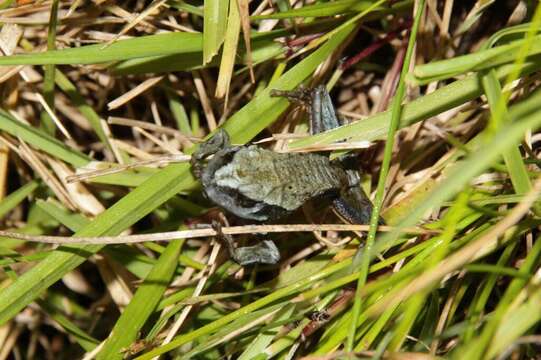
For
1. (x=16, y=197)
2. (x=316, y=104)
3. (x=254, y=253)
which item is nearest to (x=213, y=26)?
(x=316, y=104)

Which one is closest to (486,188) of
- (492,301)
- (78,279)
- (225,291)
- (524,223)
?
(524,223)

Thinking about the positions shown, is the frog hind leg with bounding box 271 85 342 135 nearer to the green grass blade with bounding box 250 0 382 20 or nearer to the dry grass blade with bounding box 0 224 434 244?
the green grass blade with bounding box 250 0 382 20

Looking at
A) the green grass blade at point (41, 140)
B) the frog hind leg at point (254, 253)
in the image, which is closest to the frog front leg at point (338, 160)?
the frog hind leg at point (254, 253)

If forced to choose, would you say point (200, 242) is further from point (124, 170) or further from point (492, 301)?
point (492, 301)

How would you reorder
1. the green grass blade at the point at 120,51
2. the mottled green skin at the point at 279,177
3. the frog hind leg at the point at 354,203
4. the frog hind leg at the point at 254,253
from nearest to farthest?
1. the green grass blade at the point at 120,51
2. the mottled green skin at the point at 279,177
3. the frog hind leg at the point at 254,253
4. the frog hind leg at the point at 354,203

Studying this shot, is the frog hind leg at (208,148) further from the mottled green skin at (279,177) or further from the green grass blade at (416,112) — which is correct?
the green grass blade at (416,112)

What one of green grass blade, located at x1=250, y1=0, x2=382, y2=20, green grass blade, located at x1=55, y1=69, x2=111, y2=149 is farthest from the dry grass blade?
green grass blade, located at x1=250, y1=0, x2=382, y2=20
